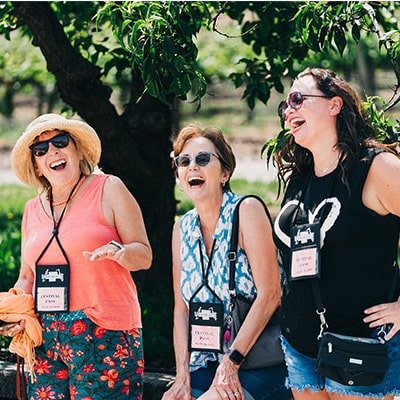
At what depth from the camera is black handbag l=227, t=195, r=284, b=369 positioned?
471 centimetres

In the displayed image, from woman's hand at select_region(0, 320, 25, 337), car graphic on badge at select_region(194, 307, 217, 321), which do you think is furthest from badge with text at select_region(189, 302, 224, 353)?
woman's hand at select_region(0, 320, 25, 337)

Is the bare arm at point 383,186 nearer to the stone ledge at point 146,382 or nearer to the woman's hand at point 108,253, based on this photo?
the woman's hand at point 108,253

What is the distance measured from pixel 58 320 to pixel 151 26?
1397mm

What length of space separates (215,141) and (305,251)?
0.88 metres

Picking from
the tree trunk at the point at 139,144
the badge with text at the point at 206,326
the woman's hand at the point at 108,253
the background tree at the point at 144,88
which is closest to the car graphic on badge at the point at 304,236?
the badge with text at the point at 206,326

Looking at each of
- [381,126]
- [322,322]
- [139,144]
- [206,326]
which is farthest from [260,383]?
[139,144]

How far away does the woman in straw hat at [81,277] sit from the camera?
15.8ft

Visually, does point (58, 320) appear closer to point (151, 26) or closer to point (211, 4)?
point (151, 26)

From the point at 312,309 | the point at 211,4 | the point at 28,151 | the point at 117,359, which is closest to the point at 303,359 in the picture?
the point at 312,309

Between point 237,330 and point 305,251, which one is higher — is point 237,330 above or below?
below

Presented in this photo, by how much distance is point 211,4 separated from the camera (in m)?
7.02

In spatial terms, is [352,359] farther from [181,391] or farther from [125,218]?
[125,218]

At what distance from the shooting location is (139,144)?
7570 millimetres

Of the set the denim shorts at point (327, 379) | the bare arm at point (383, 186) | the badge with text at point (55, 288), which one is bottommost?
the denim shorts at point (327, 379)
